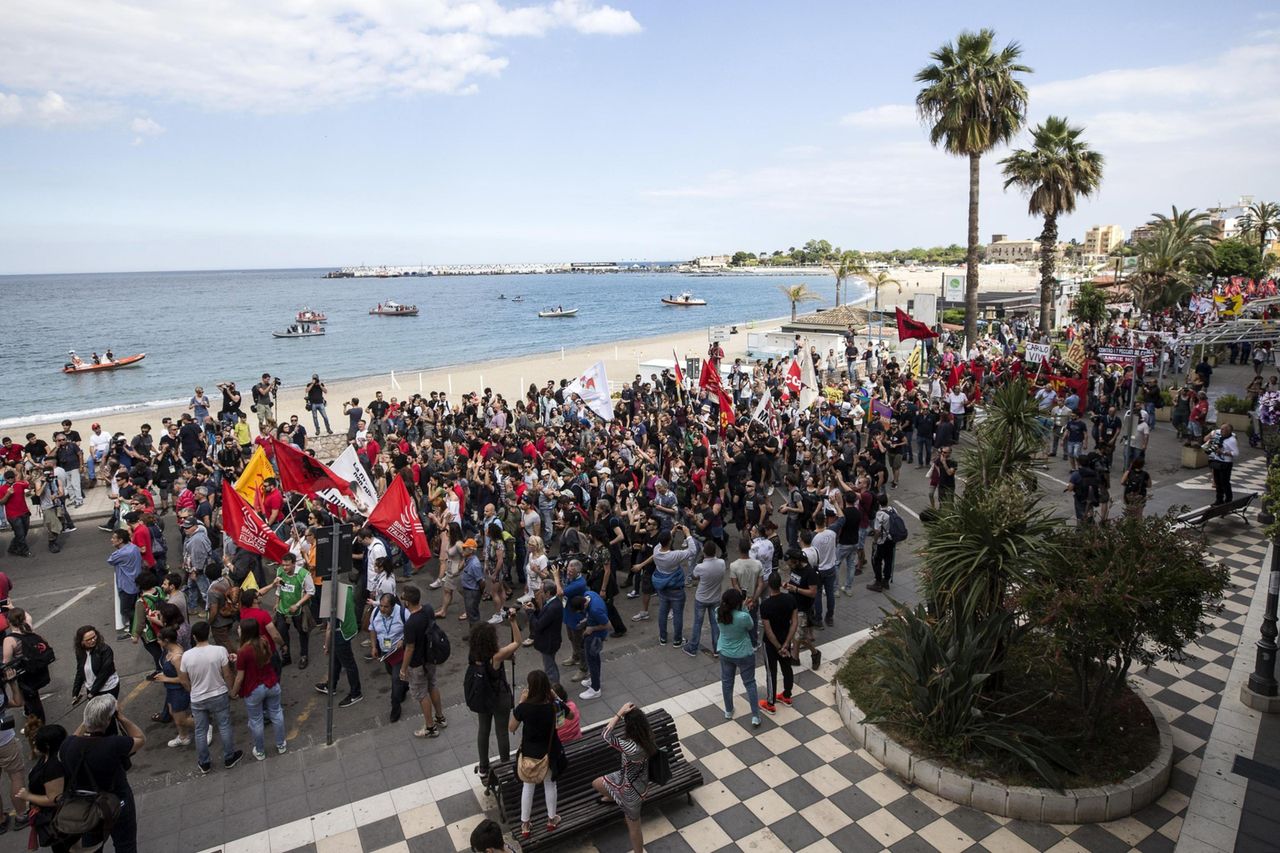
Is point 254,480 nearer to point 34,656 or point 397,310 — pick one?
point 34,656

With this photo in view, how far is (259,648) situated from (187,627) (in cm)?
175

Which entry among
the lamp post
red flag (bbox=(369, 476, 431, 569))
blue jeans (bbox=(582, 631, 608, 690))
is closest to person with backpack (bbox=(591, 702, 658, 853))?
blue jeans (bbox=(582, 631, 608, 690))

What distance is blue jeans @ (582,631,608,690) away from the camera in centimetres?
889

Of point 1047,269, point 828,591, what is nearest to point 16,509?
point 828,591

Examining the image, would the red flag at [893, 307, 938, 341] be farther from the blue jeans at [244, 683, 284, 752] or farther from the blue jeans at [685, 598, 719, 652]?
the blue jeans at [244, 683, 284, 752]

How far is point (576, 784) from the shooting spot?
6914 mm

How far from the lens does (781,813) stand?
277 inches

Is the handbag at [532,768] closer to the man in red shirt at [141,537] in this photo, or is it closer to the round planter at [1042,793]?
the round planter at [1042,793]

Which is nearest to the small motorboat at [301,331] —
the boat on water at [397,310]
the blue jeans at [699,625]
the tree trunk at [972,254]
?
the boat on water at [397,310]

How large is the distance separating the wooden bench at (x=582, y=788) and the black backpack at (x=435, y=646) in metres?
1.45

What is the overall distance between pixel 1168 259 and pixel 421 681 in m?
45.9

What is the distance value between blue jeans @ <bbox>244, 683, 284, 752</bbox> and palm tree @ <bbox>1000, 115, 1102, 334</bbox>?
36747 millimetres

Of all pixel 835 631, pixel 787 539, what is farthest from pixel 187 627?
pixel 787 539

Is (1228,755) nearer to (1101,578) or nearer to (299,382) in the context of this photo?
(1101,578)
